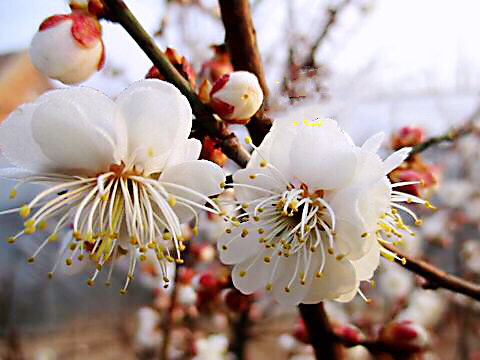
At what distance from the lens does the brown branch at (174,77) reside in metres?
0.55

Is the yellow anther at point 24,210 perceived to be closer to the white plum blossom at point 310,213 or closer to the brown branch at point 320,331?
the white plum blossom at point 310,213

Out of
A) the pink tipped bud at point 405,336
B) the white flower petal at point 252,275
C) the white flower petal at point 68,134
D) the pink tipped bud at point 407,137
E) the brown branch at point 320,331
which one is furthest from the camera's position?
the pink tipped bud at point 407,137

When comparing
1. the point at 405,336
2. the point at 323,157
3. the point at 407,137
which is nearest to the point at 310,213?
the point at 323,157

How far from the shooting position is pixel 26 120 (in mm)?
506

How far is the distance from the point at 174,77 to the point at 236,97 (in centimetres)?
7

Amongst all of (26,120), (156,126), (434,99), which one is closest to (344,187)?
(156,126)

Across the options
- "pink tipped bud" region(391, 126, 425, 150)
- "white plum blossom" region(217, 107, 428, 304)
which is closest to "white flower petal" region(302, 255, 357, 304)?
"white plum blossom" region(217, 107, 428, 304)

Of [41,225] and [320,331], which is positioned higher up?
[41,225]

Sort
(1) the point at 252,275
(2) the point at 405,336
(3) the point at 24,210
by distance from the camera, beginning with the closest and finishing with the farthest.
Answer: (3) the point at 24,210, (1) the point at 252,275, (2) the point at 405,336

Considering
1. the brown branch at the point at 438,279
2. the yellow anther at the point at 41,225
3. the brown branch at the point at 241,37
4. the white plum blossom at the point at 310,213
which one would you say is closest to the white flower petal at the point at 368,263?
the white plum blossom at the point at 310,213

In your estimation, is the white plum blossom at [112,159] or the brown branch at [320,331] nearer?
the white plum blossom at [112,159]

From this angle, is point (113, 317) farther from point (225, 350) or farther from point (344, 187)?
point (344, 187)

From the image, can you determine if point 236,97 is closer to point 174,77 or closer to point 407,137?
point 174,77

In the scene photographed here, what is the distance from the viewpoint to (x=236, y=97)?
55cm
